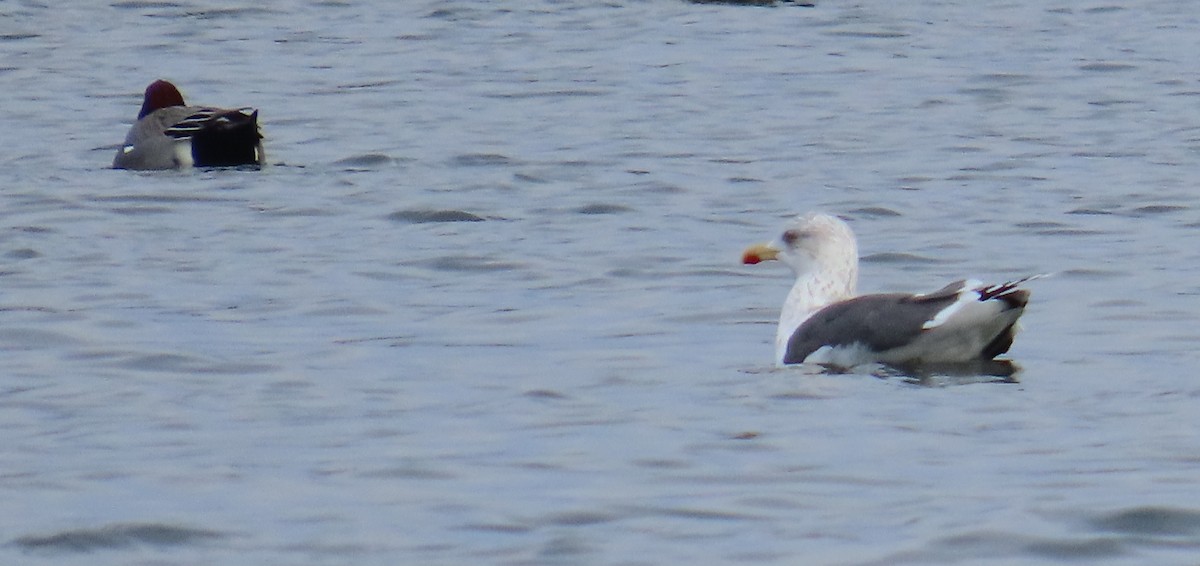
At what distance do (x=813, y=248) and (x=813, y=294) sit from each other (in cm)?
30

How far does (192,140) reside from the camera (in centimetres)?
1745

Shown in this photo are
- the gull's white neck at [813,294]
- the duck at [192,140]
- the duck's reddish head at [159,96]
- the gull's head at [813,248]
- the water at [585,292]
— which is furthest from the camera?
the duck's reddish head at [159,96]

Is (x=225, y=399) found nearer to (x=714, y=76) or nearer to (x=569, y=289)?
(x=569, y=289)

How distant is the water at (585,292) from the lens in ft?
25.0

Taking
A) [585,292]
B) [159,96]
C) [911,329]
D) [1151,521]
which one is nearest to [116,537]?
[1151,521]

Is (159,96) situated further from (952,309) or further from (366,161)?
(952,309)

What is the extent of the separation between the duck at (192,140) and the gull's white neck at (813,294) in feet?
21.6

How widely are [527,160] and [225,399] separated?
812cm

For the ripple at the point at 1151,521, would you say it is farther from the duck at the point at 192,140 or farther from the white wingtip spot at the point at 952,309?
the duck at the point at 192,140

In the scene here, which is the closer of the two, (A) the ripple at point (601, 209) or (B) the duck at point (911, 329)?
(B) the duck at point (911, 329)

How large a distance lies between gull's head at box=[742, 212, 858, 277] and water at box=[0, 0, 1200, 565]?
399 mm

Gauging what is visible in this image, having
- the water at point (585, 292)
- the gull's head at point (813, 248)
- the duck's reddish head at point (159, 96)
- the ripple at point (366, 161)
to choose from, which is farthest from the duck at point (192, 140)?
the gull's head at point (813, 248)

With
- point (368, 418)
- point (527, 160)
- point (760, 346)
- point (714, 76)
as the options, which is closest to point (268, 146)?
point (527, 160)

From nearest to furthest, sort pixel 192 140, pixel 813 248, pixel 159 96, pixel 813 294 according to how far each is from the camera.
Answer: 1. pixel 813 294
2. pixel 813 248
3. pixel 192 140
4. pixel 159 96
